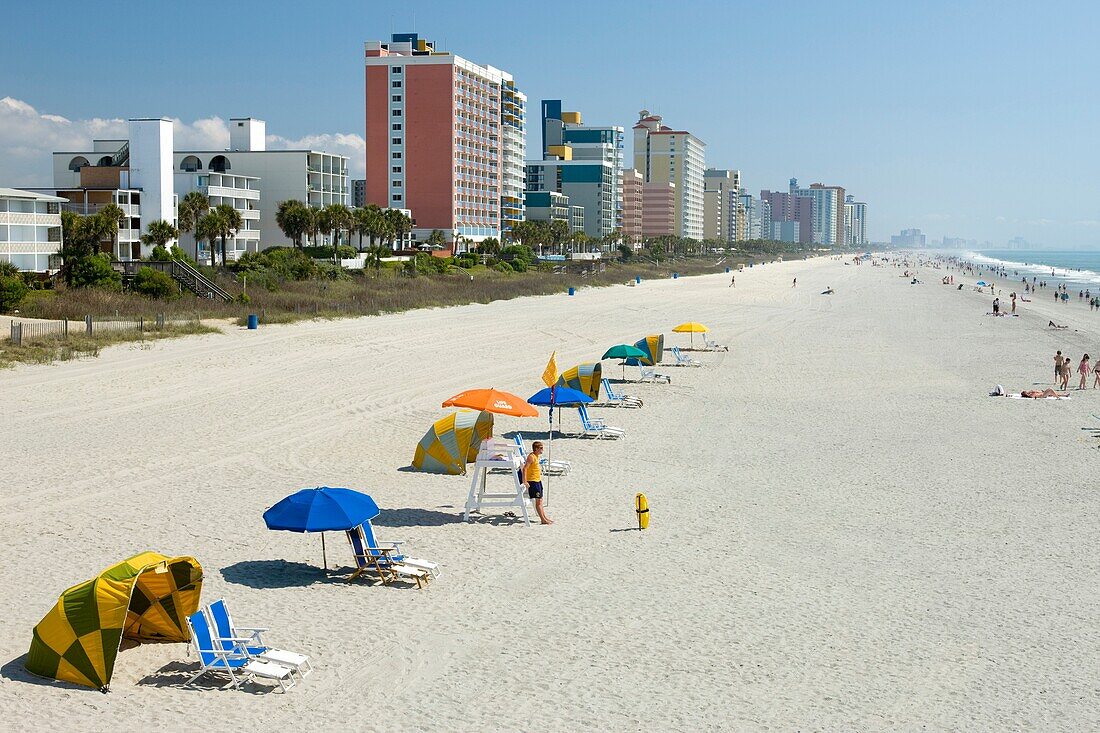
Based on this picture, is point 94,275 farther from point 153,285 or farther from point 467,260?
point 467,260

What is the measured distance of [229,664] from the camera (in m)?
9.24

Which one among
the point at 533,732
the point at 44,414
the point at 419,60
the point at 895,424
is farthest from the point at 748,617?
the point at 419,60

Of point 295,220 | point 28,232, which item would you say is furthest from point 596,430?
point 295,220

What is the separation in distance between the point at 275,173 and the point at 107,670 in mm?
77739

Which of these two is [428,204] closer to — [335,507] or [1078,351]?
[1078,351]

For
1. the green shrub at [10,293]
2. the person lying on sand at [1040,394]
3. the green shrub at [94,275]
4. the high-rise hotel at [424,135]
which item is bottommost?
the person lying on sand at [1040,394]

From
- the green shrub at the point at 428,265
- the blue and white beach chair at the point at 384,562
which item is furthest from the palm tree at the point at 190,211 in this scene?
the blue and white beach chair at the point at 384,562

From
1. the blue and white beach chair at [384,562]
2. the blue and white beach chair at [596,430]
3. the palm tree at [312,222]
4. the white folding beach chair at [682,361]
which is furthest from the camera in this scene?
the palm tree at [312,222]

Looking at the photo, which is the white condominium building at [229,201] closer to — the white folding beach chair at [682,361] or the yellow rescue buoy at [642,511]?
the white folding beach chair at [682,361]

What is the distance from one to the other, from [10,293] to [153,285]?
25.1 feet

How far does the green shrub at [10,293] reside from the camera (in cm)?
3599

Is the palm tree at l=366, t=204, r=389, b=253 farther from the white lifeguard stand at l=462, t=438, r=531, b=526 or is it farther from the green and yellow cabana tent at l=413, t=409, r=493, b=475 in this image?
the white lifeguard stand at l=462, t=438, r=531, b=526

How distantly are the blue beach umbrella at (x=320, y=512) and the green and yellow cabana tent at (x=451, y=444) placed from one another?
13.0ft

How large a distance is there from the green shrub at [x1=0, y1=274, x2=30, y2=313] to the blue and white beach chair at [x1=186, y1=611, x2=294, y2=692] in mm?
31238
